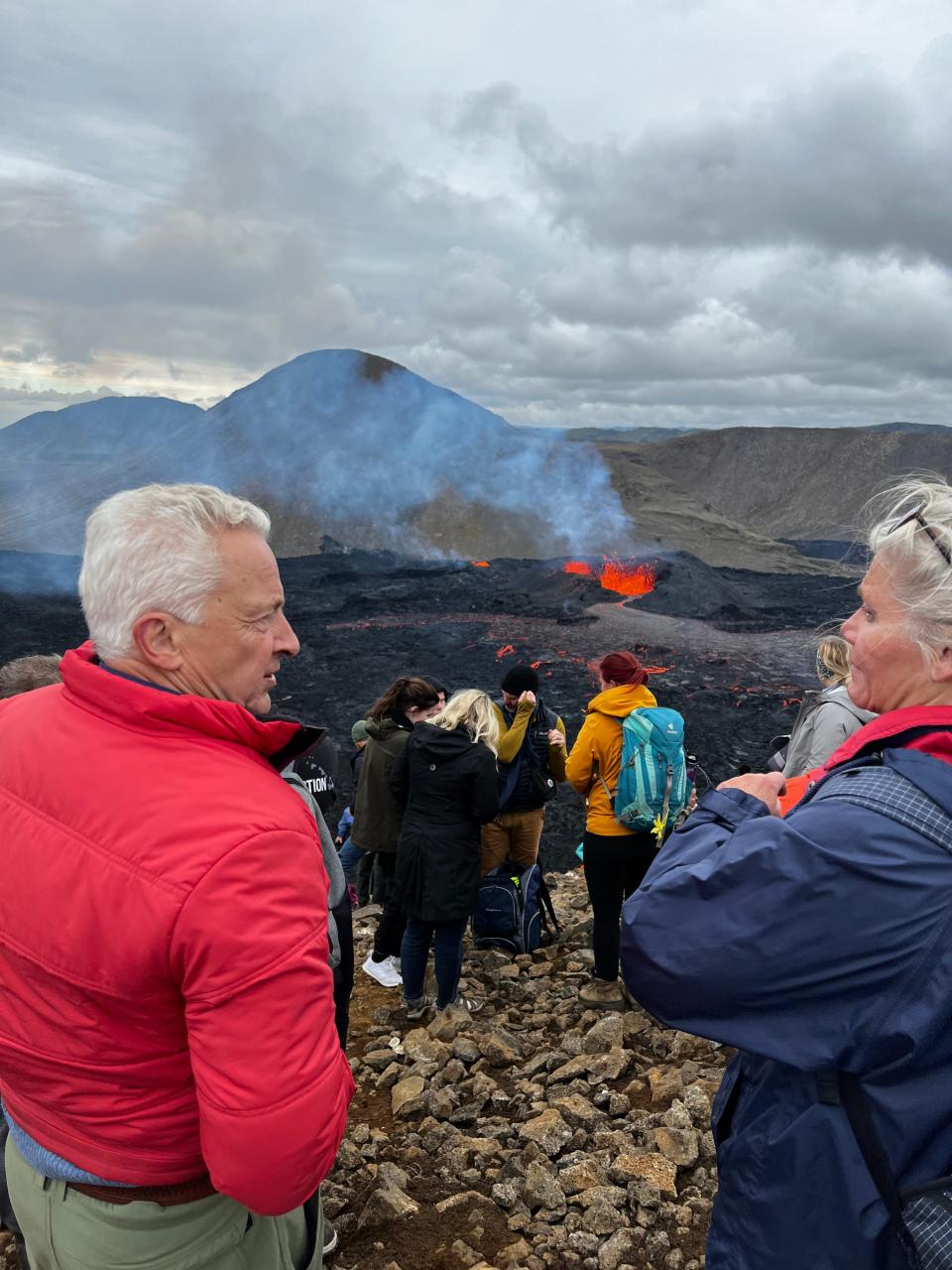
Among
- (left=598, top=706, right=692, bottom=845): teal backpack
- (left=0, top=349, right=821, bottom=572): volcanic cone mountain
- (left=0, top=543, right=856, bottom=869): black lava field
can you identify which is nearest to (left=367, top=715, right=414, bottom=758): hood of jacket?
(left=598, top=706, right=692, bottom=845): teal backpack

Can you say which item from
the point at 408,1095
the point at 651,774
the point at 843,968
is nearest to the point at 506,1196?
the point at 408,1095

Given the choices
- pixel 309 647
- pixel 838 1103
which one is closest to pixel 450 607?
pixel 309 647

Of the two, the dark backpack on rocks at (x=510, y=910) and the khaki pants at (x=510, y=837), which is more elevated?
the khaki pants at (x=510, y=837)

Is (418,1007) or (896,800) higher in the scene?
(896,800)

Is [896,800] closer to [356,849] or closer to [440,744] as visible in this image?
[440,744]

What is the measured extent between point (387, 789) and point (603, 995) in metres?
1.60

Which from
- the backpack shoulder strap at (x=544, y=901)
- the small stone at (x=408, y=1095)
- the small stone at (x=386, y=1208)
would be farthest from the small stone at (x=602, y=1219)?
the backpack shoulder strap at (x=544, y=901)

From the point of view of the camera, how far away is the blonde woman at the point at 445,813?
4.37 metres

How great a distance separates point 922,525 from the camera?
60.4 inches

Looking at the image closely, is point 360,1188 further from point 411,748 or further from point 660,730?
point 660,730

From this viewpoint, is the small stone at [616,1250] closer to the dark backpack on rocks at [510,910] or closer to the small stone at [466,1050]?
the small stone at [466,1050]

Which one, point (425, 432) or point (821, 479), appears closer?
point (425, 432)

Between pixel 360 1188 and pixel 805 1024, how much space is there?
236 cm

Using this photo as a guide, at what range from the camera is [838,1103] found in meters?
1.39
